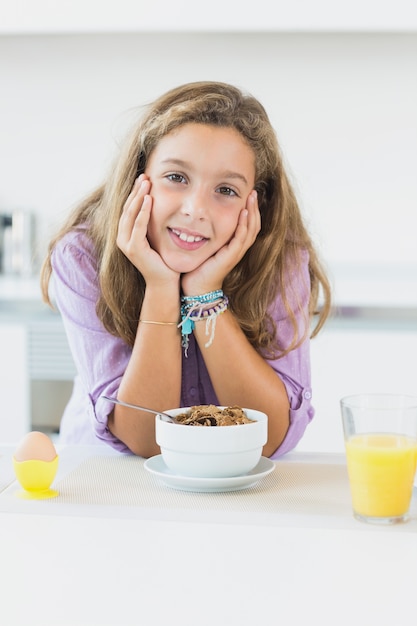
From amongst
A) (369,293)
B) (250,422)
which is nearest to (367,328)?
(369,293)

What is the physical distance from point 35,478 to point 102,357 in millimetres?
395

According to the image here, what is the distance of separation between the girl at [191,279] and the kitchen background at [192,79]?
1.34 metres

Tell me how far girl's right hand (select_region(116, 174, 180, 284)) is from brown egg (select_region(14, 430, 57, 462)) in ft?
1.31

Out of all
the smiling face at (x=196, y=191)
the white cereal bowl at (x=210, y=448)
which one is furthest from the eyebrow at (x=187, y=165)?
the white cereal bowl at (x=210, y=448)

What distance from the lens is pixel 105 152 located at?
11.1 ft

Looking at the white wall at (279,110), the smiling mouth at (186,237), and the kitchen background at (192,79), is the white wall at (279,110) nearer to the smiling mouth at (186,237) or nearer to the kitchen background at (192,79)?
the kitchen background at (192,79)

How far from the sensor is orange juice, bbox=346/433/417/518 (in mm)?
973

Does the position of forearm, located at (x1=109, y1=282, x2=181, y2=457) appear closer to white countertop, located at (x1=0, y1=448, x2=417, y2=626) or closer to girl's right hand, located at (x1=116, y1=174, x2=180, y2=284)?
girl's right hand, located at (x1=116, y1=174, x2=180, y2=284)

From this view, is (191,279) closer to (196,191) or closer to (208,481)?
(196,191)

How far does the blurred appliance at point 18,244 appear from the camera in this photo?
3.34 metres

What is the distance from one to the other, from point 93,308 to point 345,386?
4.63 feet

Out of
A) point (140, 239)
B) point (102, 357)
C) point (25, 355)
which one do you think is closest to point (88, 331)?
point (102, 357)

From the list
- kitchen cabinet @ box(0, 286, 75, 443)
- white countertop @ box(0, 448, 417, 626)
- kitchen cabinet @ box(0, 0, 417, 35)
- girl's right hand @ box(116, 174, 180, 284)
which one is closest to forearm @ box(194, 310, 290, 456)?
girl's right hand @ box(116, 174, 180, 284)

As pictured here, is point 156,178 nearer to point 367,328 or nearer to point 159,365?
point 159,365
